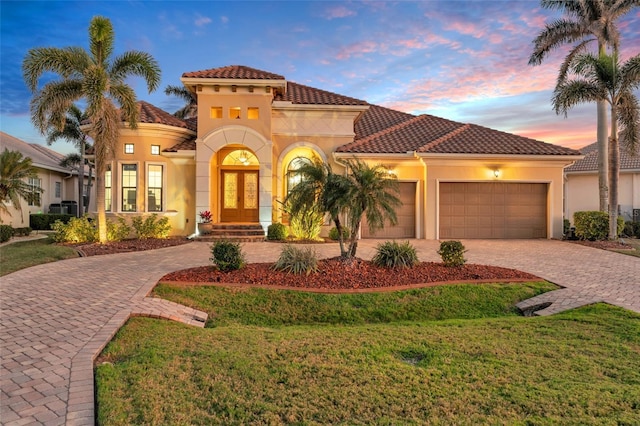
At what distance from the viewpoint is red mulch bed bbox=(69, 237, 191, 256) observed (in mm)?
13279

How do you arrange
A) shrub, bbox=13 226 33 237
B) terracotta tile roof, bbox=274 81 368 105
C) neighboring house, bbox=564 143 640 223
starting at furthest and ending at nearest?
neighboring house, bbox=564 143 640 223 < shrub, bbox=13 226 33 237 < terracotta tile roof, bbox=274 81 368 105

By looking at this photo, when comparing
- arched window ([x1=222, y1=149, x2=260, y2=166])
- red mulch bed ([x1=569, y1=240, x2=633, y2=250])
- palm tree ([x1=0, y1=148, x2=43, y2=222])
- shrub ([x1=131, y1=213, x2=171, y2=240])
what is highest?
arched window ([x1=222, y1=149, x2=260, y2=166])

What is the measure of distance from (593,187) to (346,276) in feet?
76.1

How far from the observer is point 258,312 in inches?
298

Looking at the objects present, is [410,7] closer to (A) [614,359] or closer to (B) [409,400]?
(A) [614,359]

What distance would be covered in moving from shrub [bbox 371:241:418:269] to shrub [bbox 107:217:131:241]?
37.6 ft

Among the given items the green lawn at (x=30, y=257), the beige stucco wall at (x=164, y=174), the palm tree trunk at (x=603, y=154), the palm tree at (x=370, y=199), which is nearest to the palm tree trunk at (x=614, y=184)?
the palm tree trunk at (x=603, y=154)

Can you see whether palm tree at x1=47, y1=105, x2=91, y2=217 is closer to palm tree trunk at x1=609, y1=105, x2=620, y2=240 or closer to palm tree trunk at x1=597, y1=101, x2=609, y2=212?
palm tree trunk at x1=597, y1=101, x2=609, y2=212

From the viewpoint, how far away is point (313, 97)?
1845 cm

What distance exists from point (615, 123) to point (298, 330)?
56.3 feet

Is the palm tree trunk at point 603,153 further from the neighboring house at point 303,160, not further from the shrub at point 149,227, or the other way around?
the shrub at point 149,227

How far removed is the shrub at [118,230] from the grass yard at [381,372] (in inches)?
422

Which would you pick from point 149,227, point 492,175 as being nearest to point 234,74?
point 149,227

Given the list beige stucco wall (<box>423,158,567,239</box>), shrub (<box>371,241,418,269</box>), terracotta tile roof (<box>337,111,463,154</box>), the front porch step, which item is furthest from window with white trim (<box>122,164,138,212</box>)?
beige stucco wall (<box>423,158,567,239</box>)
